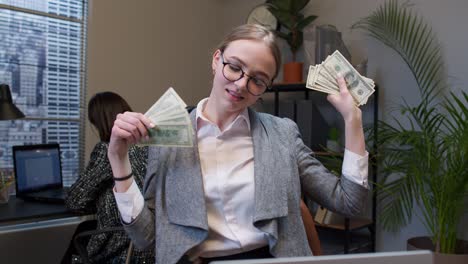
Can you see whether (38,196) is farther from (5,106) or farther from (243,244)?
(243,244)

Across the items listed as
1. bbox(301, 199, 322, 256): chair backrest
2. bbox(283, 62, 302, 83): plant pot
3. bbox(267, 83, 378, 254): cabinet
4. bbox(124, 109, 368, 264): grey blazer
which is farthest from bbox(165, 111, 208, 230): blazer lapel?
bbox(283, 62, 302, 83): plant pot

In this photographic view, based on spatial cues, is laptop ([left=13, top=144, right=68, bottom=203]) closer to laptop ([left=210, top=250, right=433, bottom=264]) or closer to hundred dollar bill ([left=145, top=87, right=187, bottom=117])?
hundred dollar bill ([left=145, top=87, right=187, bottom=117])

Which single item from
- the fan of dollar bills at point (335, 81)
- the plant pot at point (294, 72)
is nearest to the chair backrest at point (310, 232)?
the fan of dollar bills at point (335, 81)

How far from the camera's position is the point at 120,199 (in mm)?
1072

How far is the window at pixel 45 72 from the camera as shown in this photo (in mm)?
3008

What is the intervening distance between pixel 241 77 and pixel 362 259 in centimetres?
64

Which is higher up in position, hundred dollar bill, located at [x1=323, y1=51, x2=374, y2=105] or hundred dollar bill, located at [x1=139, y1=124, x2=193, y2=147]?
hundred dollar bill, located at [x1=323, y1=51, x2=374, y2=105]

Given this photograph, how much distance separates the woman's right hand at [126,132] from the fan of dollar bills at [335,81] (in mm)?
488

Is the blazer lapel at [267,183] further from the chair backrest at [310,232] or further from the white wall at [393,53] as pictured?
the white wall at [393,53]

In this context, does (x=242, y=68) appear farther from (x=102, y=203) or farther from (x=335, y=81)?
(x=102, y=203)

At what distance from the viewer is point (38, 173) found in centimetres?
264

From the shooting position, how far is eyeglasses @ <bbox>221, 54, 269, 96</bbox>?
1.12 meters

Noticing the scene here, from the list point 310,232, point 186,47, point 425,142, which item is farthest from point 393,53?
point 310,232

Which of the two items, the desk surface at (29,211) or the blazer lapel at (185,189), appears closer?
the blazer lapel at (185,189)
